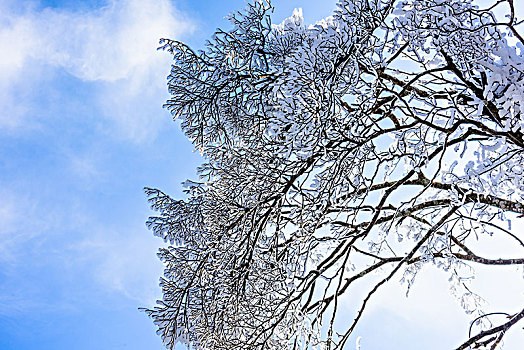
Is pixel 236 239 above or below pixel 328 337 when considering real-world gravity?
above

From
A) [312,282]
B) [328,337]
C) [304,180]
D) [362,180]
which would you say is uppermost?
[304,180]

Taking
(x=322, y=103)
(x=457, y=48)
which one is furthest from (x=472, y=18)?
(x=322, y=103)

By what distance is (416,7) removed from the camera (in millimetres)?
3318

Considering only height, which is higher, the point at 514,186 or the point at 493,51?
the point at 493,51

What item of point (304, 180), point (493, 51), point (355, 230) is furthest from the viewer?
point (355, 230)

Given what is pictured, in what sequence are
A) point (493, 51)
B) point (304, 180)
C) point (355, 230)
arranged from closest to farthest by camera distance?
point (493, 51), point (304, 180), point (355, 230)

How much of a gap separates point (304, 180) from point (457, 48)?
1.60m

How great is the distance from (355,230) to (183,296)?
5.50 feet

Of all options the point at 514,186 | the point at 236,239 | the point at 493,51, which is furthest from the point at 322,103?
the point at 514,186

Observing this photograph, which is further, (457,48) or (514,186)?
(514,186)

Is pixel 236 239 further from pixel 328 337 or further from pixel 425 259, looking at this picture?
pixel 425 259

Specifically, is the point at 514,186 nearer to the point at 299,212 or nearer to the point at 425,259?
the point at 425,259

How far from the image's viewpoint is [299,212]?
159 inches

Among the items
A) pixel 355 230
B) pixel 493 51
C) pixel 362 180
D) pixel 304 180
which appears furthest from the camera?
pixel 355 230
